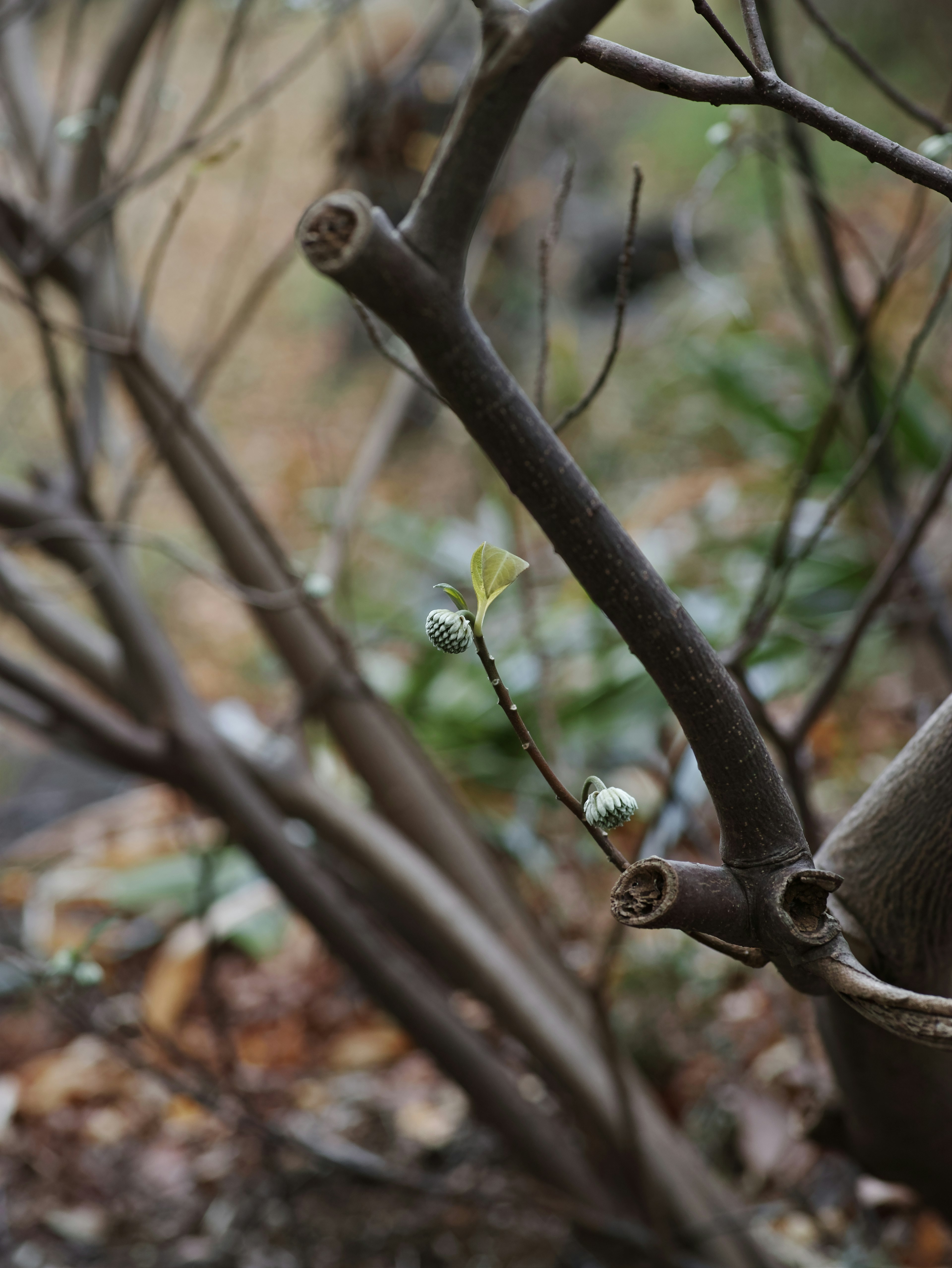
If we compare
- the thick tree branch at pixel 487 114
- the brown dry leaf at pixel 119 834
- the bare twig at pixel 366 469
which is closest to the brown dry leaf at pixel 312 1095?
the brown dry leaf at pixel 119 834

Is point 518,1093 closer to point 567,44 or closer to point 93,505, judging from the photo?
point 93,505

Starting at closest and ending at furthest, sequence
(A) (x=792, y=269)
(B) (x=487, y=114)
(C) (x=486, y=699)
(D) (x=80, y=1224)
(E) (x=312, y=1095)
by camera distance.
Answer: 1. (B) (x=487, y=114)
2. (A) (x=792, y=269)
3. (D) (x=80, y=1224)
4. (E) (x=312, y=1095)
5. (C) (x=486, y=699)

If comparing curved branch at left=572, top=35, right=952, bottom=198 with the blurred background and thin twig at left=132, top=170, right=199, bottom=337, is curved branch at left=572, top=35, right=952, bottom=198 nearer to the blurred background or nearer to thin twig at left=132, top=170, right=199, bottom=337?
the blurred background

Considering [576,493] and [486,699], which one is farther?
[486,699]

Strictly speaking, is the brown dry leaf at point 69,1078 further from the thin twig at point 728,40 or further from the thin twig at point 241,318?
the thin twig at point 728,40

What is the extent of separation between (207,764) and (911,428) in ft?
4.01

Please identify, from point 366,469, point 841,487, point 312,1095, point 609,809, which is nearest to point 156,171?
point 366,469

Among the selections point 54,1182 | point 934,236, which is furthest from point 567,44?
point 54,1182

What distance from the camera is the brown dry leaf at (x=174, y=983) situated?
4.34 feet

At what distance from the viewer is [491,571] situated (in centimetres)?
25

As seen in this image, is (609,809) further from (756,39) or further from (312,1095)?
(312,1095)

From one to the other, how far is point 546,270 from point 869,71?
0.90ft

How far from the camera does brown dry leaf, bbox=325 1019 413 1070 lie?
1.24m

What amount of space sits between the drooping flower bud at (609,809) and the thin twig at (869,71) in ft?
1.31
